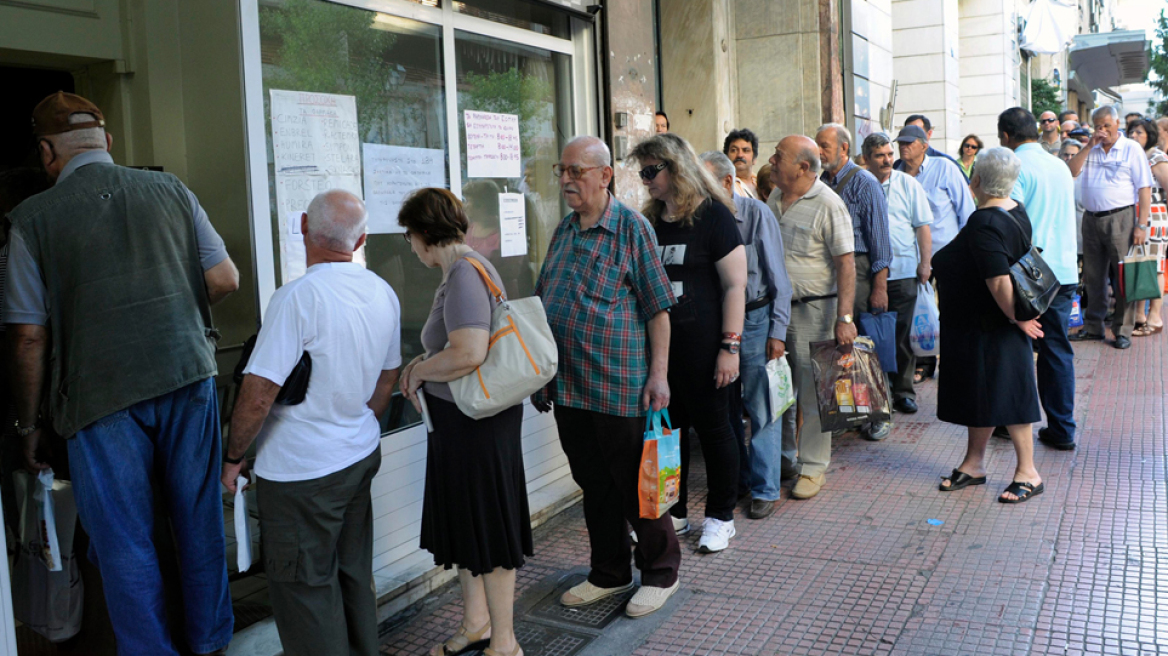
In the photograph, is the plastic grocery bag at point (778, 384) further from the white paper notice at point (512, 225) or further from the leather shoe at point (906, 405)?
the leather shoe at point (906, 405)

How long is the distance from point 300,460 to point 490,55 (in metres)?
3.10

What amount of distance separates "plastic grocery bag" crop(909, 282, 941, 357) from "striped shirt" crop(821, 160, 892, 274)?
0.81m

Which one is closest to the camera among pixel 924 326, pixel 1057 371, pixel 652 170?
pixel 652 170

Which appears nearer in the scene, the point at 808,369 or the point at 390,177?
the point at 390,177

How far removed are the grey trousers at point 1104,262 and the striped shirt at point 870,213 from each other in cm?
419

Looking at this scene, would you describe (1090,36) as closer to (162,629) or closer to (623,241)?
(623,241)

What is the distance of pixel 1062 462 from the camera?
578 cm

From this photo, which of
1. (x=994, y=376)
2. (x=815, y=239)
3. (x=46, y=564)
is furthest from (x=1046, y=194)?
(x=46, y=564)

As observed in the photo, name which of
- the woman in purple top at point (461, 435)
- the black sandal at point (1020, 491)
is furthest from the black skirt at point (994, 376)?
the woman in purple top at point (461, 435)

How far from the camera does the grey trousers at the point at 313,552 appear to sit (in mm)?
3012

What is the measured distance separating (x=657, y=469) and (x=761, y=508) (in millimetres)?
1409

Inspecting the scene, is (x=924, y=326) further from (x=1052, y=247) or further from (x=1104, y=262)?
(x=1104, y=262)

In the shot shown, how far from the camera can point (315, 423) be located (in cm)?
303

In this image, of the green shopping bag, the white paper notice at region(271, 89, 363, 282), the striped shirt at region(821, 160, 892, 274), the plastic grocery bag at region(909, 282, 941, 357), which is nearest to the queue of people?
the white paper notice at region(271, 89, 363, 282)
